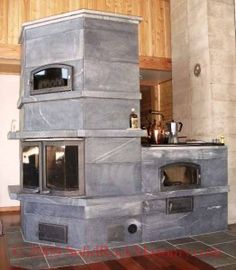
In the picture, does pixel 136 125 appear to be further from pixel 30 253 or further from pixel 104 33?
pixel 30 253

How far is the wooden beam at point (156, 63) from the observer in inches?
184

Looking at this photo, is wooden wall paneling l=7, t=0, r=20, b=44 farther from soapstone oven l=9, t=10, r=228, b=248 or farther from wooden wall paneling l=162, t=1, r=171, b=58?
wooden wall paneling l=162, t=1, r=171, b=58

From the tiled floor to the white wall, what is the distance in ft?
5.65

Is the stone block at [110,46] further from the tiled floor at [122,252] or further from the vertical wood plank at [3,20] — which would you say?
the tiled floor at [122,252]

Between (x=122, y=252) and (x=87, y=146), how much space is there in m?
1.06

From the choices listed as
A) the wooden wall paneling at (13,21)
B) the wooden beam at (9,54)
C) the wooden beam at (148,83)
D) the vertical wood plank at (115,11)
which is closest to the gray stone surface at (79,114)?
the wooden beam at (9,54)

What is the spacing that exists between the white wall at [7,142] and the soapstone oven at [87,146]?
1741mm

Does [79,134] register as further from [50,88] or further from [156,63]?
[156,63]

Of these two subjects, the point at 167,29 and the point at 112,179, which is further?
the point at 167,29

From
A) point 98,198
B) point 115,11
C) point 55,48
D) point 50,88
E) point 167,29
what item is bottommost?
point 98,198

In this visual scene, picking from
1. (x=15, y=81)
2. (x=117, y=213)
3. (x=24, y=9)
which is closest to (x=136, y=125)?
(x=117, y=213)

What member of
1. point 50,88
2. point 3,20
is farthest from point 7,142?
point 50,88

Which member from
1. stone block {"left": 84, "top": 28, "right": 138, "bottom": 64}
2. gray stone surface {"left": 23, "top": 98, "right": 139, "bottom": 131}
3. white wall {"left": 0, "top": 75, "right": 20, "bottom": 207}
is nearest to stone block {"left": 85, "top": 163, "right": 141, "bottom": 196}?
gray stone surface {"left": 23, "top": 98, "right": 139, "bottom": 131}

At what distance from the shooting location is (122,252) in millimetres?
2949
